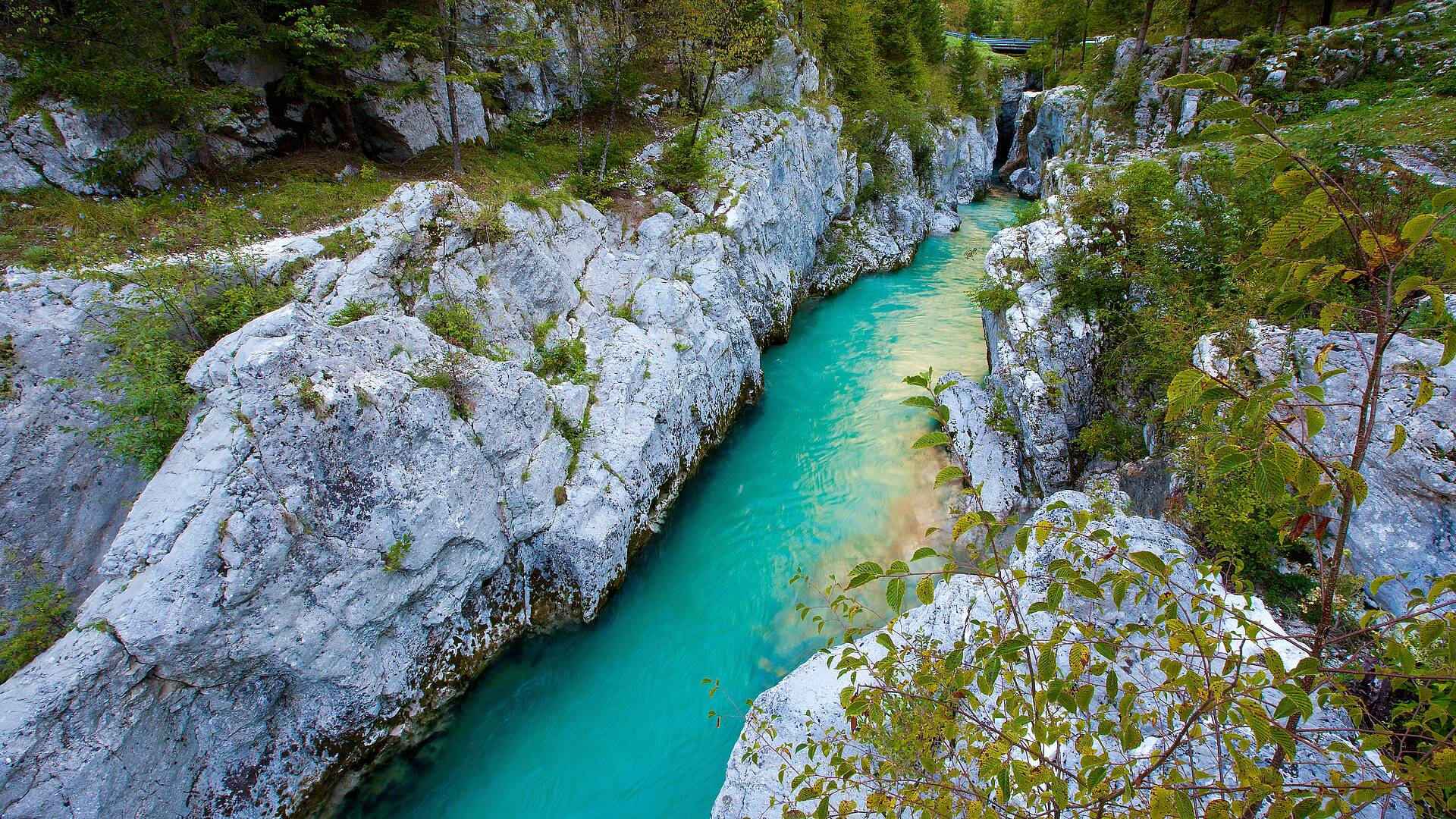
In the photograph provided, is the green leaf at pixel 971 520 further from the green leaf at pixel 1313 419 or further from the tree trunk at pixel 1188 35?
the tree trunk at pixel 1188 35

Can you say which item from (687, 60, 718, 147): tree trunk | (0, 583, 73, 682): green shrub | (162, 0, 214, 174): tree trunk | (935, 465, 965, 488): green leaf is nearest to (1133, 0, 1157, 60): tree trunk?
(687, 60, 718, 147): tree trunk

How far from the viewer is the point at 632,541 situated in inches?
416

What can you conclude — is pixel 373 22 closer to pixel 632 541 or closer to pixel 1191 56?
pixel 632 541

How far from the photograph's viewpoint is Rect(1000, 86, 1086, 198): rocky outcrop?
3011 cm

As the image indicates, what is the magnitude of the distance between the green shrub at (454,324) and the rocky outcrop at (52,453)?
12.6 feet

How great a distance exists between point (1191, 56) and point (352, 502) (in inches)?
1143

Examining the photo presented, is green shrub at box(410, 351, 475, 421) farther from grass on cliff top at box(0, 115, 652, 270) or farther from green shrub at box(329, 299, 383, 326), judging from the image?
grass on cliff top at box(0, 115, 652, 270)

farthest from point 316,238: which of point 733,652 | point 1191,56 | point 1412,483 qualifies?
point 1191,56

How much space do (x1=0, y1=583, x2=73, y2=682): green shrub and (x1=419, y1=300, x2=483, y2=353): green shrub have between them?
5224 millimetres

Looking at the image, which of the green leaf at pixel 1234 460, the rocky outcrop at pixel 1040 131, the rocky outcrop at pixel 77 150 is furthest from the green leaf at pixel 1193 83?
the rocky outcrop at pixel 1040 131

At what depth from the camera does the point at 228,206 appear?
9844mm

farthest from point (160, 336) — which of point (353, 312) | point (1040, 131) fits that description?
point (1040, 131)

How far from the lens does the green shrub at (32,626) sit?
18.5 feet

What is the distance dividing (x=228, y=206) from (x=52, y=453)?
210 inches
